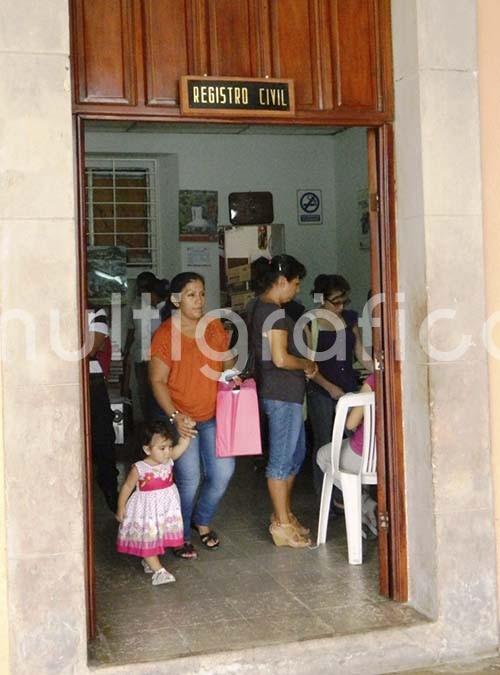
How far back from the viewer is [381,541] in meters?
4.78

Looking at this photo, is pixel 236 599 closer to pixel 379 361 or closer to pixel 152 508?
pixel 152 508

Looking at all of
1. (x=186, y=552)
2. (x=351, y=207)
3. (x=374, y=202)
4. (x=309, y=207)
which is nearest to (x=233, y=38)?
(x=374, y=202)

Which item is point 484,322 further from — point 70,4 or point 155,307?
point 155,307

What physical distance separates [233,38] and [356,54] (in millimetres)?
586

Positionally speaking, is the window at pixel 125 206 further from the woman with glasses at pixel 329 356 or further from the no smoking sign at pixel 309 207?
the woman with glasses at pixel 329 356

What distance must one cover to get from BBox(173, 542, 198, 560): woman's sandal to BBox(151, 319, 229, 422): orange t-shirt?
758 mm

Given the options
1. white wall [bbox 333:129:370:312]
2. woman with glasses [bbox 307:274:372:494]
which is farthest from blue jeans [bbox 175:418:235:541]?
white wall [bbox 333:129:370:312]

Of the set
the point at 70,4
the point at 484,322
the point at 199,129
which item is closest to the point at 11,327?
the point at 70,4

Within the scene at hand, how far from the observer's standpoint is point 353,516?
557 centimetres

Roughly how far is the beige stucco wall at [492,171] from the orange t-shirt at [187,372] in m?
1.87

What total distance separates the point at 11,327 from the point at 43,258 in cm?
30

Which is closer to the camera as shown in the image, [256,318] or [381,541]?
[381,541]

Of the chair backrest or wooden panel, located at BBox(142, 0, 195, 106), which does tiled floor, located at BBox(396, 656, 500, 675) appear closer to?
the chair backrest

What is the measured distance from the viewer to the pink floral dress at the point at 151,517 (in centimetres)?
536
